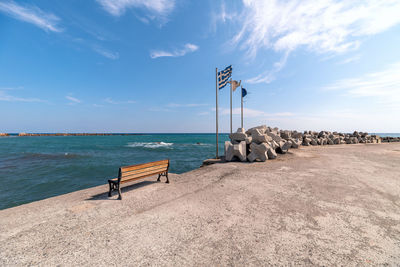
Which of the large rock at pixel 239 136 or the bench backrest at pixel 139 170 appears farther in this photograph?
the large rock at pixel 239 136

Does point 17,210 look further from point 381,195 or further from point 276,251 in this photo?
point 381,195

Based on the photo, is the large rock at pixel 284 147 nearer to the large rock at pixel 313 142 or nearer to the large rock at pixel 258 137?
the large rock at pixel 258 137

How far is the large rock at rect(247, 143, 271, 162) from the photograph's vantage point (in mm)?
10234

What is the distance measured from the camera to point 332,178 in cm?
659

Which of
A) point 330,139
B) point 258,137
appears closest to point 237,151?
point 258,137

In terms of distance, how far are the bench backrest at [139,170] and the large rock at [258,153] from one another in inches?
230

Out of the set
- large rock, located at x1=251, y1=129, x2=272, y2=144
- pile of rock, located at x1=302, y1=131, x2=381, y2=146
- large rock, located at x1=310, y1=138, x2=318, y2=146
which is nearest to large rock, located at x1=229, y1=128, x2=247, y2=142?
large rock, located at x1=251, y1=129, x2=272, y2=144

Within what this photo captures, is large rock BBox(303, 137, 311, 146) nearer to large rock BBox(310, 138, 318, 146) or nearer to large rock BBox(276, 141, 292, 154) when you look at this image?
large rock BBox(310, 138, 318, 146)

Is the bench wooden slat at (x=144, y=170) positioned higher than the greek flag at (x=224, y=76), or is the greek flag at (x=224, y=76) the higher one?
the greek flag at (x=224, y=76)

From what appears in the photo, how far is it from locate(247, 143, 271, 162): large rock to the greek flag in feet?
16.8

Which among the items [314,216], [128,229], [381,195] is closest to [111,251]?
[128,229]

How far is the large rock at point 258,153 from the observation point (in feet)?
33.6

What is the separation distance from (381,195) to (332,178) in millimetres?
1670

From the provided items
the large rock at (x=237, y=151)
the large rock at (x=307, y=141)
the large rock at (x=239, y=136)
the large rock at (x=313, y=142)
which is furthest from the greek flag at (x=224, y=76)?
the large rock at (x=313, y=142)
